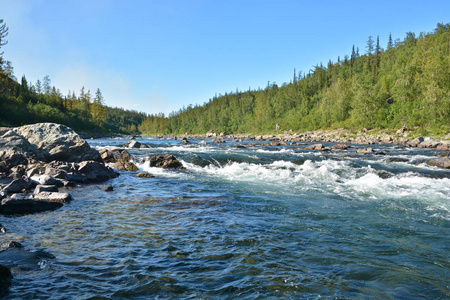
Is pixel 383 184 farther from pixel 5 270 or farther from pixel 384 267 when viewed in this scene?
pixel 5 270

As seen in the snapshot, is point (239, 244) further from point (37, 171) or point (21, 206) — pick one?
point (37, 171)

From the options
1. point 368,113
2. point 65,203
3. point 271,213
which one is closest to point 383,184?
point 271,213

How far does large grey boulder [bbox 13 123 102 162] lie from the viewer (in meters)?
19.1

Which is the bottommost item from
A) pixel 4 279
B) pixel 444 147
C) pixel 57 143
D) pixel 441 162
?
pixel 4 279

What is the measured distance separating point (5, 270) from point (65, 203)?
21.3ft

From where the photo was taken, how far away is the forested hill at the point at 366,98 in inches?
2156

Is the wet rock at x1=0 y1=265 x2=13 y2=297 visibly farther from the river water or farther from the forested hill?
the forested hill

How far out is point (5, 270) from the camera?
4742 mm

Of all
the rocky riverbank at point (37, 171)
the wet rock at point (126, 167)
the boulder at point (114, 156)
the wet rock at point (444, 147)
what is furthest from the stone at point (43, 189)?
the wet rock at point (444, 147)

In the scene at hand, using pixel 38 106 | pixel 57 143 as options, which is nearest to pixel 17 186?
pixel 57 143

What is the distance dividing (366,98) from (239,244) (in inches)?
2983

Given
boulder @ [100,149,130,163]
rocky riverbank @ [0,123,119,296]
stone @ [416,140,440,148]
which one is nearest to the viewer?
rocky riverbank @ [0,123,119,296]

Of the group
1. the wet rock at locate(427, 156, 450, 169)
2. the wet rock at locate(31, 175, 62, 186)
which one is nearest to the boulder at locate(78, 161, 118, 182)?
the wet rock at locate(31, 175, 62, 186)

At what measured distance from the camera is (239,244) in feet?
22.6
